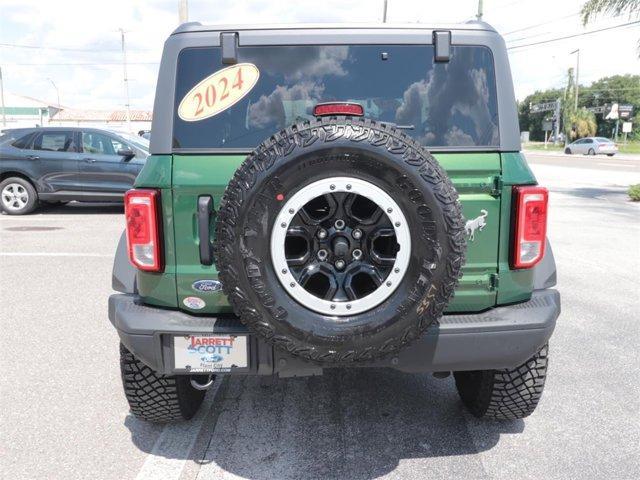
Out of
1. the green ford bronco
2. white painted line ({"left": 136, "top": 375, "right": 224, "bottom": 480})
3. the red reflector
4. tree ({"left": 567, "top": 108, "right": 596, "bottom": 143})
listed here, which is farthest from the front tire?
tree ({"left": 567, "top": 108, "right": 596, "bottom": 143})

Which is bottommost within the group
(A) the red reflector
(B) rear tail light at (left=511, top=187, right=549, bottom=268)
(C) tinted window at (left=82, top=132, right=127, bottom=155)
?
(B) rear tail light at (left=511, top=187, right=549, bottom=268)

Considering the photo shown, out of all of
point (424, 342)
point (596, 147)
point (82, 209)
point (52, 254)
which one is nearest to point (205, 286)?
point (424, 342)

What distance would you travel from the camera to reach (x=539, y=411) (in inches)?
135

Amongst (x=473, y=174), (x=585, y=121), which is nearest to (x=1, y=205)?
(x=473, y=174)

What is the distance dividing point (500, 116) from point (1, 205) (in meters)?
10.9

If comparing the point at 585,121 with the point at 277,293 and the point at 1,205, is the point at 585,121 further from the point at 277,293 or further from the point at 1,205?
the point at 277,293

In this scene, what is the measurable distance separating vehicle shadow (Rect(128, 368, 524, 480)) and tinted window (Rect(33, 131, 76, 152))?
849 cm

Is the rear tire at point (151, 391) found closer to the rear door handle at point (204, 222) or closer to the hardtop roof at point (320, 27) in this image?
the rear door handle at point (204, 222)

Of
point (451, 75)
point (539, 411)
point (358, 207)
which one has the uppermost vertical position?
point (451, 75)

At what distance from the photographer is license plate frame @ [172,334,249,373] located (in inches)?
101

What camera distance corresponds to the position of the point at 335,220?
7.80ft

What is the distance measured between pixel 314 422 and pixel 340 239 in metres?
1.36

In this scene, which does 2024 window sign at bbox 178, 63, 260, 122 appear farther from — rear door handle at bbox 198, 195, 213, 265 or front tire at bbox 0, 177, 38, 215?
front tire at bbox 0, 177, 38, 215

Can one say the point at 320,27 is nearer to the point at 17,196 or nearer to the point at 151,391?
the point at 151,391
